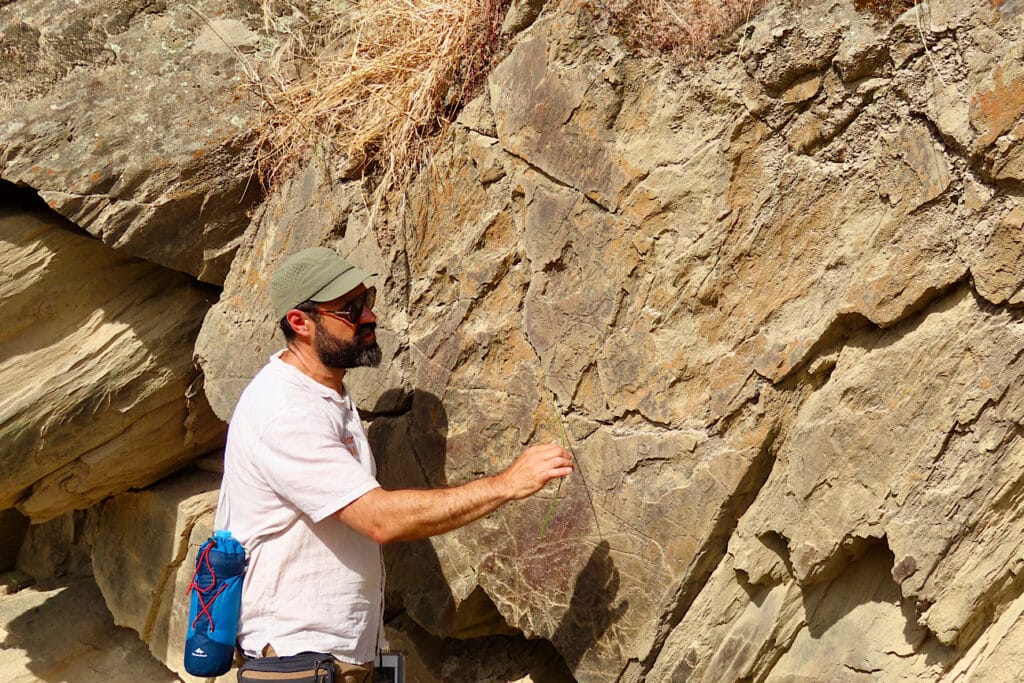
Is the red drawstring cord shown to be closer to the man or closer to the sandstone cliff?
the man

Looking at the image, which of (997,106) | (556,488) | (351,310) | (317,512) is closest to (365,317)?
(351,310)

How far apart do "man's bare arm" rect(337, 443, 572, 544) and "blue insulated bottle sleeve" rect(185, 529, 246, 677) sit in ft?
1.24

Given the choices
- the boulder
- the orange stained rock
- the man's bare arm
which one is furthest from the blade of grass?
the boulder

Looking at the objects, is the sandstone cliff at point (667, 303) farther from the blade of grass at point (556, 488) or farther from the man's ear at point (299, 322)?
the man's ear at point (299, 322)

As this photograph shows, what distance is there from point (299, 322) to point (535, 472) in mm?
927

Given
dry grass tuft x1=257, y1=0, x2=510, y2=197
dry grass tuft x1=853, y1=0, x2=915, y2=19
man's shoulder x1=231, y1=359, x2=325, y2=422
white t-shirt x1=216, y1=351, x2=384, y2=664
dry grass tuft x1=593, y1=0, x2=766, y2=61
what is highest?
dry grass tuft x1=853, y1=0, x2=915, y2=19

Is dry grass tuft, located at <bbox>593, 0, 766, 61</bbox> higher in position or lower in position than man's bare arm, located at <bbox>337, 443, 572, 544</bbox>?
higher

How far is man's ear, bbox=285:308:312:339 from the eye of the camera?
10.7 feet

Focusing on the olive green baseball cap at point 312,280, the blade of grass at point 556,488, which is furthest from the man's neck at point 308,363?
the blade of grass at point 556,488

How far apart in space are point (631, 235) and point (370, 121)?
1.51 meters

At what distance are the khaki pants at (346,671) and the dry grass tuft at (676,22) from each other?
218 centimetres

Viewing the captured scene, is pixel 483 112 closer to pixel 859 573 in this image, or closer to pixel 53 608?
pixel 859 573

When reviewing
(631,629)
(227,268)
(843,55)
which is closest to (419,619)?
(631,629)

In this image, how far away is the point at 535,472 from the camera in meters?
3.00
